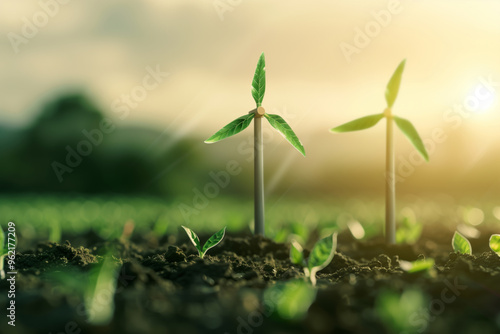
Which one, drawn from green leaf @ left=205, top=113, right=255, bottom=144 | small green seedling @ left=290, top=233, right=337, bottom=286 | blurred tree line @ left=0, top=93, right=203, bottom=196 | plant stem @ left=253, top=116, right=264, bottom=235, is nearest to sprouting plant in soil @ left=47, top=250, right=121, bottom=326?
small green seedling @ left=290, top=233, right=337, bottom=286

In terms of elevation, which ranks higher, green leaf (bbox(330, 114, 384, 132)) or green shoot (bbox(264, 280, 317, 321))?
green leaf (bbox(330, 114, 384, 132))

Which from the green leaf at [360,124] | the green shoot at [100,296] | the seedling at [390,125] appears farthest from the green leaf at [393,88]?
the green shoot at [100,296]

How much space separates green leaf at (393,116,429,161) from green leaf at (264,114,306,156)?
613 millimetres

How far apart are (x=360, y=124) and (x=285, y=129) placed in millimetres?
468

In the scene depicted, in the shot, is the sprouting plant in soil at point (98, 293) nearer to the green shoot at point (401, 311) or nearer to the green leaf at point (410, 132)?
the green shoot at point (401, 311)

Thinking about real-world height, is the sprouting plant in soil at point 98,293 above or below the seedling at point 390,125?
below

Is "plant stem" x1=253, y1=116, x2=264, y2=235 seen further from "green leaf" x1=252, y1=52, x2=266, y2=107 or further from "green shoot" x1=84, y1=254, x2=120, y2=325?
"green shoot" x1=84, y1=254, x2=120, y2=325

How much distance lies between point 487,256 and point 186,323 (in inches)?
72.1

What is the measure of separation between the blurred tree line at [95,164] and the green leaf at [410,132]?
30.4 ft

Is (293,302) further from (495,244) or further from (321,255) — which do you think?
(495,244)

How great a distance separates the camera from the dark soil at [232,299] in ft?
Result: 4.60

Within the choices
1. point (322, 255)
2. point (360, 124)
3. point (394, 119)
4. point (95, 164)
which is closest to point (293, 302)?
point (322, 255)

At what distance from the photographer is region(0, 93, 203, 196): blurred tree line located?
39.4ft

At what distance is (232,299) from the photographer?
161cm
